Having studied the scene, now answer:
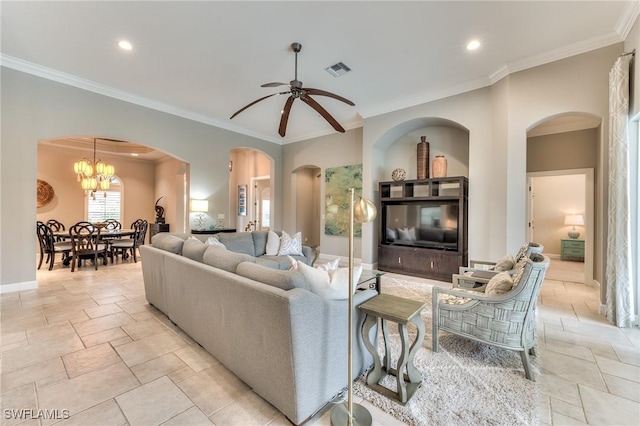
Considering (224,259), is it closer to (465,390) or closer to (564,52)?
(465,390)

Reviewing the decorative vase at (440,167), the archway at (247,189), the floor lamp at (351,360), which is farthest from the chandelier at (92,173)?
the decorative vase at (440,167)

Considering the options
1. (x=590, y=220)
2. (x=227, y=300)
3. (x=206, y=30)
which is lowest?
(x=227, y=300)

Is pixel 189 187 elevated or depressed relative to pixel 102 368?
elevated

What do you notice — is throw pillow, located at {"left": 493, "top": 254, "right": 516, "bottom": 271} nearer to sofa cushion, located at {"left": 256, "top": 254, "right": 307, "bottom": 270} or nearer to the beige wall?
sofa cushion, located at {"left": 256, "top": 254, "right": 307, "bottom": 270}

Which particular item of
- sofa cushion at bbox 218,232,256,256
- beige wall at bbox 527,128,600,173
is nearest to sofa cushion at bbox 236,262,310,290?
sofa cushion at bbox 218,232,256,256

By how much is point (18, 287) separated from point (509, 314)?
250 inches

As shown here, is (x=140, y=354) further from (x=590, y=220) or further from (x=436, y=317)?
(x=590, y=220)

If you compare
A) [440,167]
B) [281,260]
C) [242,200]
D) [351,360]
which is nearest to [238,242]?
[281,260]

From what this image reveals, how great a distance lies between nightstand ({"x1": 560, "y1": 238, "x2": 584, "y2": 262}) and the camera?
683 centimetres

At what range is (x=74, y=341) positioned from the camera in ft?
8.19

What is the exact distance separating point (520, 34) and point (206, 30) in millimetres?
3809

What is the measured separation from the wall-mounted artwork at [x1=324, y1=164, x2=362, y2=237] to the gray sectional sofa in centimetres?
438

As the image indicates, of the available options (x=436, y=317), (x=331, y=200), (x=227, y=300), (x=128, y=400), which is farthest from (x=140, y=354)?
(x=331, y=200)

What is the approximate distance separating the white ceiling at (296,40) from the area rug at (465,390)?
3453 millimetres
